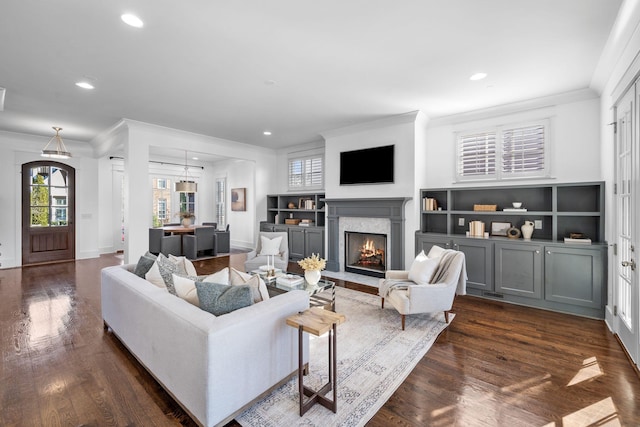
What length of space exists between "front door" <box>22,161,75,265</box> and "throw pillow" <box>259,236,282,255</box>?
5398mm

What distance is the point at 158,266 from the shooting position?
276 cm

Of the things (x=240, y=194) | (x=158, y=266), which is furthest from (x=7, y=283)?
(x=240, y=194)

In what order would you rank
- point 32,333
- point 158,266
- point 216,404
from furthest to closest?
1. point 32,333
2. point 158,266
3. point 216,404

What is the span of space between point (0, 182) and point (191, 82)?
19.3 ft

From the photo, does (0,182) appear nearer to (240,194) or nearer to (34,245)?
(34,245)

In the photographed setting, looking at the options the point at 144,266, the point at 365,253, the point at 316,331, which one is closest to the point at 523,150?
the point at 365,253

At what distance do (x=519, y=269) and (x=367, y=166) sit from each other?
2.89 meters

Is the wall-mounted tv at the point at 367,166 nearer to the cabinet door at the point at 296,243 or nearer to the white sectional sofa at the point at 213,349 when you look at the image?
the cabinet door at the point at 296,243

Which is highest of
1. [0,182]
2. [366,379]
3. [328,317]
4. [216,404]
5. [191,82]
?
[191,82]

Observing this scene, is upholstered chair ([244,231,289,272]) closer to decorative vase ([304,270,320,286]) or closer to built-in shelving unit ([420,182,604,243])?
decorative vase ([304,270,320,286])

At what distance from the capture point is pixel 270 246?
5191mm

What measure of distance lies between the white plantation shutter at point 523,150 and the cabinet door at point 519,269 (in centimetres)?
126

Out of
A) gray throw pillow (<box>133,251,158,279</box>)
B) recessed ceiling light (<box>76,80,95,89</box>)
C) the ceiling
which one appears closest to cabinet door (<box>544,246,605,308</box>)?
the ceiling

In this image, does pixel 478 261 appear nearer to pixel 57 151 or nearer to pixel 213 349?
pixel 213 349
